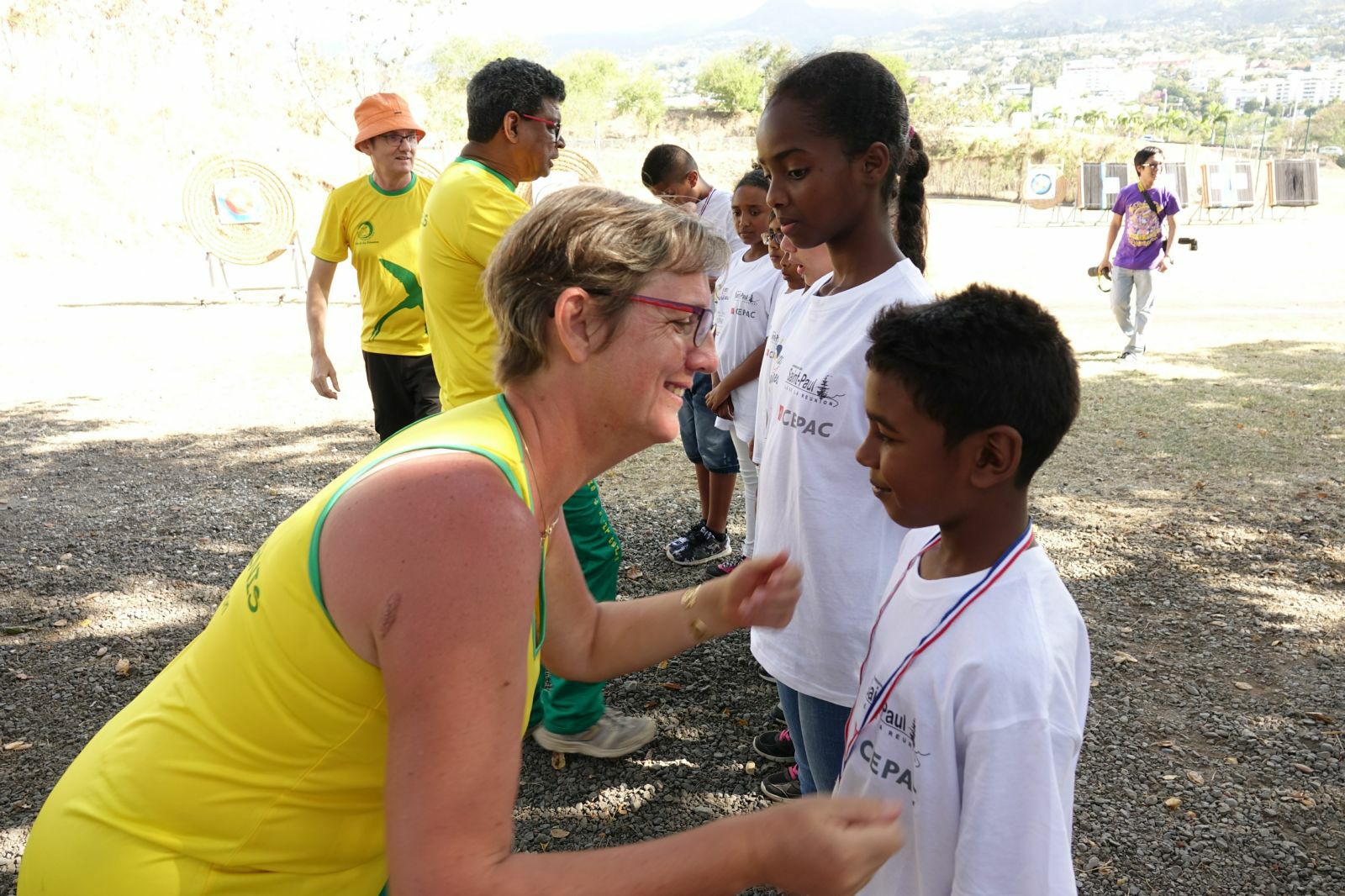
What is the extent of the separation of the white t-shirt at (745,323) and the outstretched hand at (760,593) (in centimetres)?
250

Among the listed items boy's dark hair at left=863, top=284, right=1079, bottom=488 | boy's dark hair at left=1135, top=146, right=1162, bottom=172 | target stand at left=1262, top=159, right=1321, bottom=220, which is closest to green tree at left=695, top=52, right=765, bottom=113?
target stand at left=1262, top=159, right=1321, bottom=220

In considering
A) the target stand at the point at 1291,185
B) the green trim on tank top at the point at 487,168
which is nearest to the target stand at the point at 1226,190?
the target stand at the point at 1291,185

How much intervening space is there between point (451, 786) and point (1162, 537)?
5170 mm

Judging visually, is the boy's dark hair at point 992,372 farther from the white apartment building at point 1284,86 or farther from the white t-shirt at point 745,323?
the white apartment building at point 1284,86

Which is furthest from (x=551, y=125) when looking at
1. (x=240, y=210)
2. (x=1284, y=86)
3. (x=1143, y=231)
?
(x=1284, y=86)

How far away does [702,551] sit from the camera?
5.12 meters

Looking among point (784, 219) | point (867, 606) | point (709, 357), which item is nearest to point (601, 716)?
point (867, 606)

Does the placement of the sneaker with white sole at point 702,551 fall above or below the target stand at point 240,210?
below

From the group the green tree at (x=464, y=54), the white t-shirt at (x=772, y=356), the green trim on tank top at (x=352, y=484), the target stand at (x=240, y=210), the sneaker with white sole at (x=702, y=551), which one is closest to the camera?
the green trim on tank top at (x=352, y=484)

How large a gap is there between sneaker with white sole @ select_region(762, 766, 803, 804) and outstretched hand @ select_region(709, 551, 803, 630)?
5.08 ft

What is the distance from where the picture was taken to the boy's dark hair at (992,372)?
1586mm

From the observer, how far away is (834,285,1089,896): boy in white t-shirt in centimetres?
136

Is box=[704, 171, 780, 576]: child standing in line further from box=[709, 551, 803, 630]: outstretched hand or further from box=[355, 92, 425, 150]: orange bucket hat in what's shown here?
box=[709, 551, 803, 630]: outstretched hand

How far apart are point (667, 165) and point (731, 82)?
9338 cm
